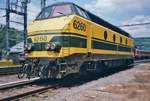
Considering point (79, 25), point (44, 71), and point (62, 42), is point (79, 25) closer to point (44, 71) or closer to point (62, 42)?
point (62, 42)

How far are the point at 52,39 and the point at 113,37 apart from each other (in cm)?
775

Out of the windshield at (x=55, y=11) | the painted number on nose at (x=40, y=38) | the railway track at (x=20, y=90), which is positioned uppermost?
the windshield at (x=55, y=11)

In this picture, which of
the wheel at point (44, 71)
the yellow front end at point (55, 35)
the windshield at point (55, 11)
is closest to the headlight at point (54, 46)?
the yellow front end at point (55, 35)

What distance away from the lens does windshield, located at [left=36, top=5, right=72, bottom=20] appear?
12178 mm

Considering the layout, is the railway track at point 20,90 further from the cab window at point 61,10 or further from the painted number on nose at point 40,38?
the cab window at point 61,10

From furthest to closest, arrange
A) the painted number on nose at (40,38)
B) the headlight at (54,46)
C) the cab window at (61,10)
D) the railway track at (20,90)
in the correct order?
the cab window at (61,10) < the painted number on nose at (40,38) < the headlight at (54,46) < the railway track at (20,90)

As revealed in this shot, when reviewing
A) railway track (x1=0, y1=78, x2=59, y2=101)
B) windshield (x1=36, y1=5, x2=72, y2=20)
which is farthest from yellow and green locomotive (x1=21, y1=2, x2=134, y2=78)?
railway track (x1=0, y1=78, x2=59, y2=101)

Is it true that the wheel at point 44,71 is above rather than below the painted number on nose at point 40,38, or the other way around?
below

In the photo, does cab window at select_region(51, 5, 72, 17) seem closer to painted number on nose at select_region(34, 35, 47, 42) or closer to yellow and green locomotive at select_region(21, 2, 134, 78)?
yellow and green locomotive at select_region(21, 2, 134, 78)

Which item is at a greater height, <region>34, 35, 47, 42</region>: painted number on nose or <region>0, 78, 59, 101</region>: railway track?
<region>34, 35, 47, 42</region>: painted number on nose

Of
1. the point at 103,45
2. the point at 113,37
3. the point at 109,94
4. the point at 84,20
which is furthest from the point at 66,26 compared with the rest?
the point at 113,37

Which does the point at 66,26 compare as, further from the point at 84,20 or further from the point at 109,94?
the point at 109,94

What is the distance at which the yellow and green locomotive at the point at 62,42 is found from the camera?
36.0 ft

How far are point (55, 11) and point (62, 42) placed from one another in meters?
2.25
